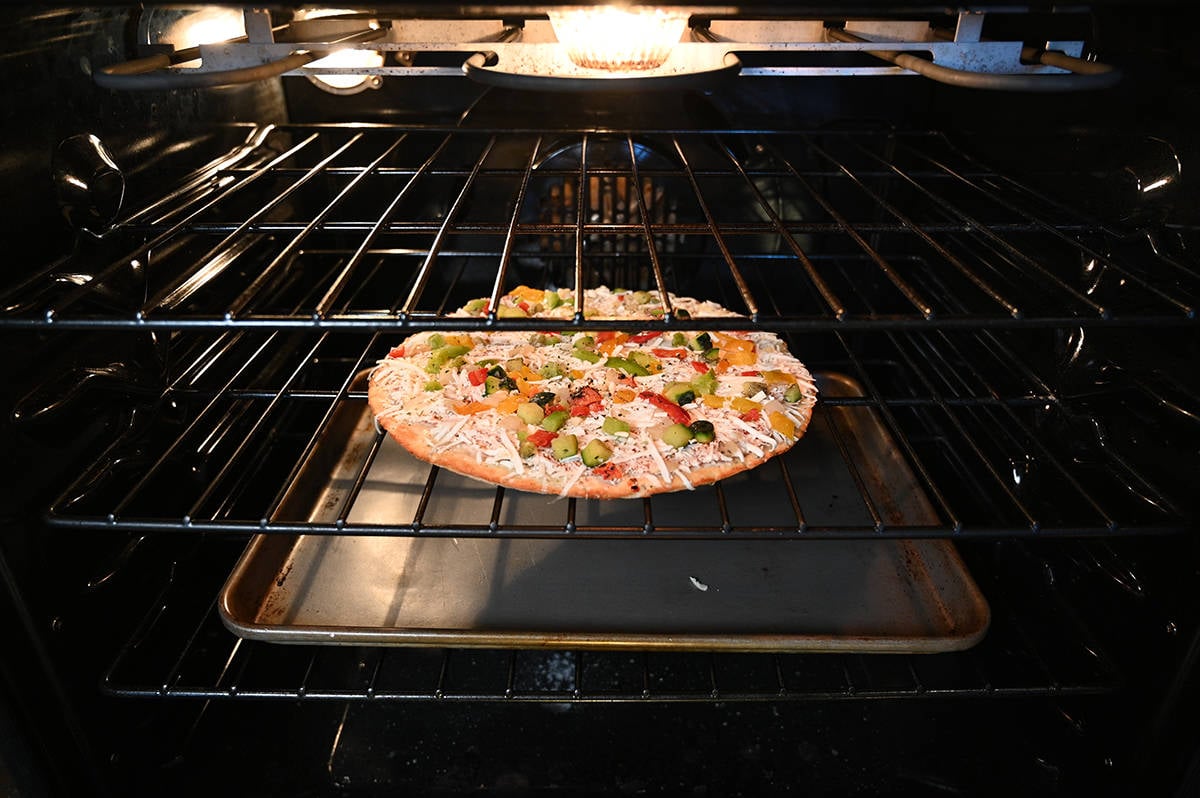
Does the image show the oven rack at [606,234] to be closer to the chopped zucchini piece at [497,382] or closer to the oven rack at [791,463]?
the oven rack at [791,463]

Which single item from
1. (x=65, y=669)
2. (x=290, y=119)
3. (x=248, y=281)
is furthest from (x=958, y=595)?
(x=290, y=119)

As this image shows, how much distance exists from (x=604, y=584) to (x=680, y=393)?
0.37m

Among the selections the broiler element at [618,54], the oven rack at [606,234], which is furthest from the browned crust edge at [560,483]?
the broiler element at [618,54]

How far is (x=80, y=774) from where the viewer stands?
117 cm

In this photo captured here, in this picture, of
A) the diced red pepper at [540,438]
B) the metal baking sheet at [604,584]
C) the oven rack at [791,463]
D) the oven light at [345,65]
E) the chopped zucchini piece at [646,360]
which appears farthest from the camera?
the chopped zucchini piece at [646,360]

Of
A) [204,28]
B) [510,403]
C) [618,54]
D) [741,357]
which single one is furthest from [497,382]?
[204,28]

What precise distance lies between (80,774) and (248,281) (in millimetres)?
943

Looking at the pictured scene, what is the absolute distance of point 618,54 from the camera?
1198 millimetres

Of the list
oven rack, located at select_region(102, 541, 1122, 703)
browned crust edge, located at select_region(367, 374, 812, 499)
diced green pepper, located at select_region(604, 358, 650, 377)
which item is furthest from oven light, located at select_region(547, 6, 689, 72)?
oven rack, located at select_region(102, 541, 1122, 703)

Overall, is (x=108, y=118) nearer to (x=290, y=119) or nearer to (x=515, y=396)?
(x=290, y=119)

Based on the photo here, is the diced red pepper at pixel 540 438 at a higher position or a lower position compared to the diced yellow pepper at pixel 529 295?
lower

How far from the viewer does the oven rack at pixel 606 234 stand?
1.04 meters

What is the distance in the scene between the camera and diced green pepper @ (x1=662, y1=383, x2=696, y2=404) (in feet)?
4.70

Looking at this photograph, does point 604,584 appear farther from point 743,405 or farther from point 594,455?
point 743,405
